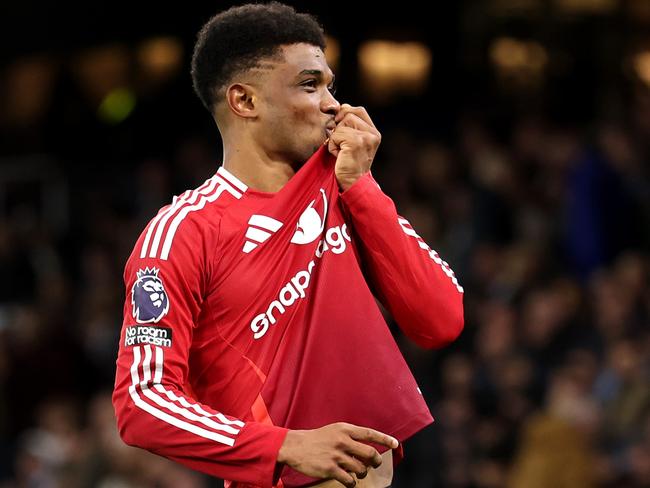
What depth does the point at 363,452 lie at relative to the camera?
10.2 ft

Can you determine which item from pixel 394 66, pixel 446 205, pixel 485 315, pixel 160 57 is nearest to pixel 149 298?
pixel 485 315

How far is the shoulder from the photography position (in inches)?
131

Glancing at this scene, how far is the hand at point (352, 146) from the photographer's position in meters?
3.45

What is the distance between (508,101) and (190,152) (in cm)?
256

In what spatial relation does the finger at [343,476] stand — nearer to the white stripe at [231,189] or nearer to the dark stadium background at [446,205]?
the white stripe at [231,189]

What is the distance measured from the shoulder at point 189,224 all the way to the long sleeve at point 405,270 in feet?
0.95

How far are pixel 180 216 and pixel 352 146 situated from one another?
1.38 feet

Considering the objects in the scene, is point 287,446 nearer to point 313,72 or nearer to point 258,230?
point 258,230

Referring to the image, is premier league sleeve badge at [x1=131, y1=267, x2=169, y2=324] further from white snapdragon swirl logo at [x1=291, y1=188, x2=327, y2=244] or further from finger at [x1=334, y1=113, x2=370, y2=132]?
finger at [x1=334, y1=113, x2=370, y2=132]

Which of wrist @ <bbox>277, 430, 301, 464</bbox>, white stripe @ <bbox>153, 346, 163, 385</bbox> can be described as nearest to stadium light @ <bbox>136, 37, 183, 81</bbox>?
white stripe @ <bbox>153, 346, 163, 385</bbox>

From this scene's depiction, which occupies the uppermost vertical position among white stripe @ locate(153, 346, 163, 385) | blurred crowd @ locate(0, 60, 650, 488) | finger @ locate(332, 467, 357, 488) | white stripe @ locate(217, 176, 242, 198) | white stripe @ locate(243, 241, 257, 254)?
blurred crowd @ locate(0, 60, 650, 488)

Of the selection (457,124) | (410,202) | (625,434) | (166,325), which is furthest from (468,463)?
(166,325)

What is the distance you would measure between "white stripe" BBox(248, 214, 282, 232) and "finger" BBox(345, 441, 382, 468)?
1.98ft

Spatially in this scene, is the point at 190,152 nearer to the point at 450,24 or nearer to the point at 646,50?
the point at 450,24
